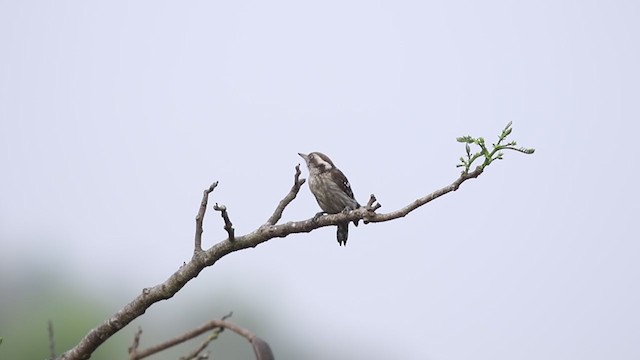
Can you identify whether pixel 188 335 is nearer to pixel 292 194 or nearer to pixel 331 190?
pixel 292 194

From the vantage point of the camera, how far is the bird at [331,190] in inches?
455

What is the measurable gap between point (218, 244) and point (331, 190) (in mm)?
5865

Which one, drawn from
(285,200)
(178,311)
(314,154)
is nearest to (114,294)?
(178,311)

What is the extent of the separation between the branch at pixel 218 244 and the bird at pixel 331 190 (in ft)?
16.0

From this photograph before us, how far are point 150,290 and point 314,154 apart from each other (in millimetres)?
7076

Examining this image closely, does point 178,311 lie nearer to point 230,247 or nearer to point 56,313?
point 56,313

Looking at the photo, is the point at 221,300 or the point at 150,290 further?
the point at 221,300

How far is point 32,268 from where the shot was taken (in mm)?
85750

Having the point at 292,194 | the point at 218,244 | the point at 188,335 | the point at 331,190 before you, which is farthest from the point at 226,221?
the point at 331,190

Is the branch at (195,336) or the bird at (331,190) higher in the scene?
the bird at (331,190)

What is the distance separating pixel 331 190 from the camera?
1162cm

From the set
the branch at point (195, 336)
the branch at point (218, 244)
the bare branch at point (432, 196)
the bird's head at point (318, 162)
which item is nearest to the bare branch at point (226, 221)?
the branch at point (218, 244)

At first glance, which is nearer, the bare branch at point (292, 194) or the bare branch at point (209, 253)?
the bare branch at point (209, 253)

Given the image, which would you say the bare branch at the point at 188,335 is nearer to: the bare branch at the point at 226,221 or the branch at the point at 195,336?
the branch at the point at 195,336
